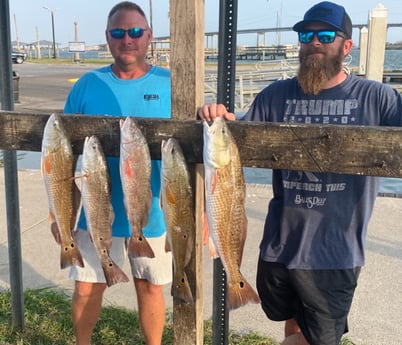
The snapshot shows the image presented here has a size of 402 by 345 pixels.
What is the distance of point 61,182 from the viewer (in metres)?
2.11

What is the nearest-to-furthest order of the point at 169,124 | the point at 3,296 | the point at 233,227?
the point at 233,227
the point at 169,124
the point at 3,296

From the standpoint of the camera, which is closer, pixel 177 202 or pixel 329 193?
pixel 177 202

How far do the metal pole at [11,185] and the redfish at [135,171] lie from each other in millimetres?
1269

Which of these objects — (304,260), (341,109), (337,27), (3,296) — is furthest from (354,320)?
(3,296)

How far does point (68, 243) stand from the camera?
2178 mm

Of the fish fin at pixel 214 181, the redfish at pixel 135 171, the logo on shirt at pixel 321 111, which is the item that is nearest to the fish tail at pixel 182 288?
the redfish at pixel 135 171

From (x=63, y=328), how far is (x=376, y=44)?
11.1 m

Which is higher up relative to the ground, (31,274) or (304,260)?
(304,260)

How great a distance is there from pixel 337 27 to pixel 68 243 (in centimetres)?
163

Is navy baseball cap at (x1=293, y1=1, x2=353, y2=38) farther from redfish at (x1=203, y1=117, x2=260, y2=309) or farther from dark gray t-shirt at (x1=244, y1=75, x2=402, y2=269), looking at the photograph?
redfish at (x1=203, y1=117, x2=260, y2=309)

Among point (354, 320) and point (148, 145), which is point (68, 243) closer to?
point (148, 145)

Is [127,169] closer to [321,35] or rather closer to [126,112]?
[126,112]

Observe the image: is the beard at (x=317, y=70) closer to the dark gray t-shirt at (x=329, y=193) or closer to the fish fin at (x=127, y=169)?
the dark gray t-shirt at (x=329, y=193)

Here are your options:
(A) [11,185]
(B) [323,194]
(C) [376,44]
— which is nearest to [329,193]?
(B) [323,194]
